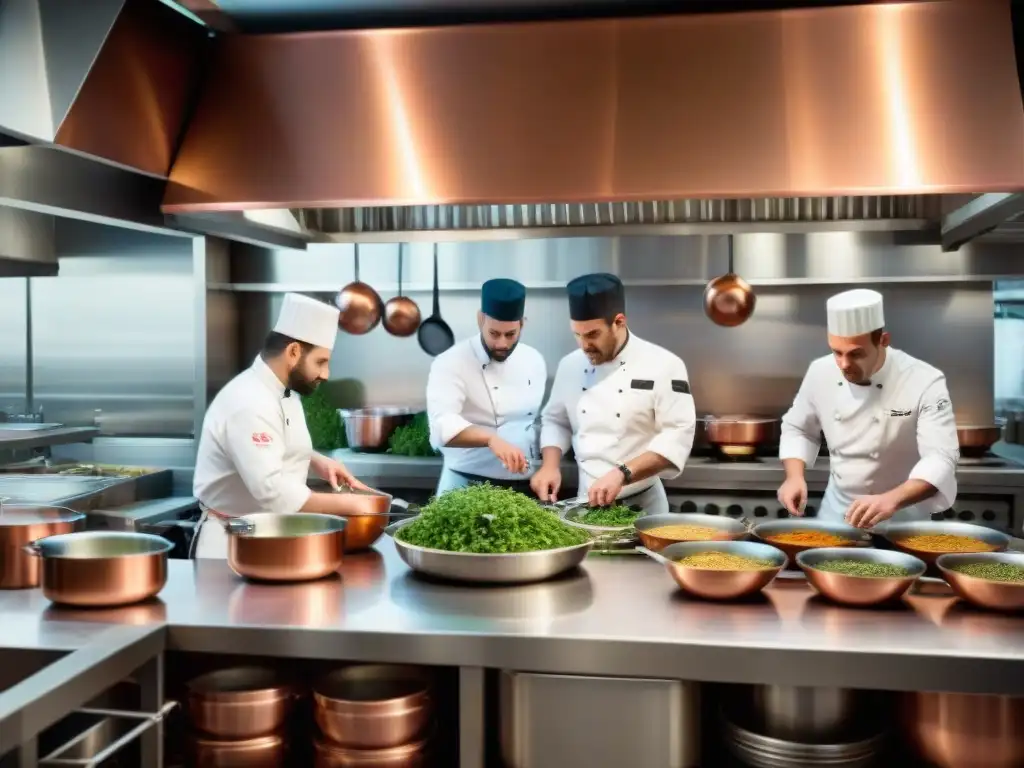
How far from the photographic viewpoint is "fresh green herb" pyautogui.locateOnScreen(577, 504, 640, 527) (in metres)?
2.86

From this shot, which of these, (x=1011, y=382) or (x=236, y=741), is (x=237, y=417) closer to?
(x=236, y=741)

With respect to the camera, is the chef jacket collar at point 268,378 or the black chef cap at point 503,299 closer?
the chef jacket collar at point 268,378

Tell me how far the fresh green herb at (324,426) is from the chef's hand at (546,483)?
1.73 metres

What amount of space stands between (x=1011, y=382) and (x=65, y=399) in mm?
5950

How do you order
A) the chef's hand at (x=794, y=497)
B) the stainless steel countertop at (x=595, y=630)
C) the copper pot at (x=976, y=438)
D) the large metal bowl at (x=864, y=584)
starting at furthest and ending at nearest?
the copper pot at (x=976, y=438) < the chef's hand at (x=794, y=497) < the large metal bowl at (x=864, y=584) < the stainless steel countertop at (x=595, y=630)

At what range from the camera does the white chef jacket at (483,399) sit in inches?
177

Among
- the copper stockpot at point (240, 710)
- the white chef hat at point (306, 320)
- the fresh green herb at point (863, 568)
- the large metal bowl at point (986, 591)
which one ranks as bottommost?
the copper stockpot at point (240, 710)

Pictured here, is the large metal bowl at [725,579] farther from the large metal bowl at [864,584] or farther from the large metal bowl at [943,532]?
the large metal bowl at [943,532]

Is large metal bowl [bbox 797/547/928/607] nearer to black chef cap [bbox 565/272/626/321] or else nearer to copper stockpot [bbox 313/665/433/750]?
copper stockpot [bbox 313/665/433/750]

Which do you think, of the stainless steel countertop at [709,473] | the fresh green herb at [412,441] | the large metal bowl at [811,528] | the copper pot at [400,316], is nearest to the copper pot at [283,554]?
the large metal bowl at [811,528]

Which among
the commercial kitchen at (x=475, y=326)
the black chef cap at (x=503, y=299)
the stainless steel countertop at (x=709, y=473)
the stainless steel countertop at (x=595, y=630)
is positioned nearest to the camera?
the stainless steel countertop at (x=595, y=630)

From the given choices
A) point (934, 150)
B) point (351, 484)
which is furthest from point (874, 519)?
point (351, 484)

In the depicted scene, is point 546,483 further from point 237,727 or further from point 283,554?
point 237,727

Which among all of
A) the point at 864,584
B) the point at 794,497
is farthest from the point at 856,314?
the point at 864,584
